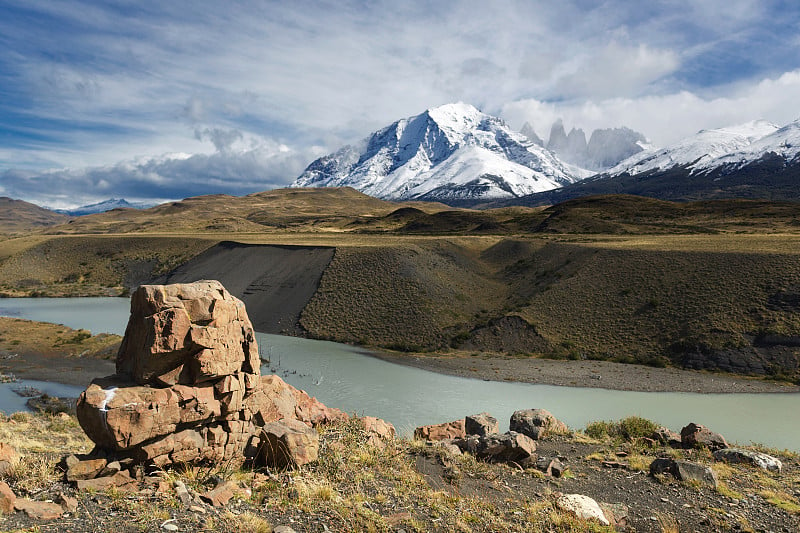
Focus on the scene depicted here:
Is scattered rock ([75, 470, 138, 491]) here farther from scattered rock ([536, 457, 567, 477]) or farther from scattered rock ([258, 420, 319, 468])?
scattered rock ([536, 457, 567, 477])

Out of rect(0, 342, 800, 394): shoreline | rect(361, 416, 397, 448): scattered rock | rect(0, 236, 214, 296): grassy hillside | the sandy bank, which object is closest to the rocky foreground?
rect(361, 416, 397, 448): scattered rock

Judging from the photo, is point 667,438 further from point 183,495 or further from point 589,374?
point 589,374

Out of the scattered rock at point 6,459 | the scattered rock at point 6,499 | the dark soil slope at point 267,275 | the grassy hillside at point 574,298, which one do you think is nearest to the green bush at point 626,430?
the scattered rock at point 6,499

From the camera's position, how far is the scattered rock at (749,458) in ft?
45.4

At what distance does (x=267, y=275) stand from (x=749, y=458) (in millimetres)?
53226

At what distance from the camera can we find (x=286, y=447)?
36.7 ft

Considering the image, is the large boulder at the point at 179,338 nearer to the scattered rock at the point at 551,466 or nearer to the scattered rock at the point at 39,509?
the scattered rock at the point at 39,509

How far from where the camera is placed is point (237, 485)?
33.0 feet

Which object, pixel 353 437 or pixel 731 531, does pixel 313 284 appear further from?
pixel 731 531

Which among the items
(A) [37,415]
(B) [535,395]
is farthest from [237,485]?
(B) [535,395]

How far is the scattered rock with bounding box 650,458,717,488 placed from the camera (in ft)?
39.7

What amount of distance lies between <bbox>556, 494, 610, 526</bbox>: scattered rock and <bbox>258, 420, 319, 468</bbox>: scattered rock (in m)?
6.05

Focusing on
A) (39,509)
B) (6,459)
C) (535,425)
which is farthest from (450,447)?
(6,459)

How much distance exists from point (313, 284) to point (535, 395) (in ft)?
103
